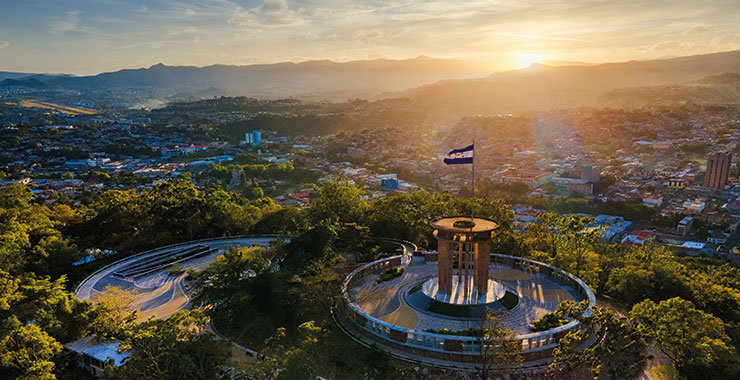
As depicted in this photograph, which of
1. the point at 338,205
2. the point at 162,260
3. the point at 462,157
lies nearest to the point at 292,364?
the point at 462,157

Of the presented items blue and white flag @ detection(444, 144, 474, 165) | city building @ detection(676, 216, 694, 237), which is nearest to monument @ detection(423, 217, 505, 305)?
blue and white flag @ detection(444, 144, 474, 165)

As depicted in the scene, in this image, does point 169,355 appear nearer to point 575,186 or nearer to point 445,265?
point 445,265

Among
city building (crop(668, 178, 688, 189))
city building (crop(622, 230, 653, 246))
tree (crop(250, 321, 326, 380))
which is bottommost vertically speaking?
city building (crop(622, 230, 653, 246))

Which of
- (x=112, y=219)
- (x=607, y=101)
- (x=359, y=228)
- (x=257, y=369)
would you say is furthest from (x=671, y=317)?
(x=607, y=101)

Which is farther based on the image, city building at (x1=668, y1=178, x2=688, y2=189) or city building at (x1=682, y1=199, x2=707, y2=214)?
city building at (x1=668, y1=178, x2=688, y2=189)

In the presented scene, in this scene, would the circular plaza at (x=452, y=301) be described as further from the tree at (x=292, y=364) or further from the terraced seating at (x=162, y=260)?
the terraced seating at (x=162, y=260)

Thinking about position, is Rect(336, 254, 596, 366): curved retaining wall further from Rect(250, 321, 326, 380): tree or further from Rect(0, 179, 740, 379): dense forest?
Rect(250, 321, 326, 380): tree

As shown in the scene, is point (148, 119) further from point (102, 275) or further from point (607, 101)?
point (607, 101)
